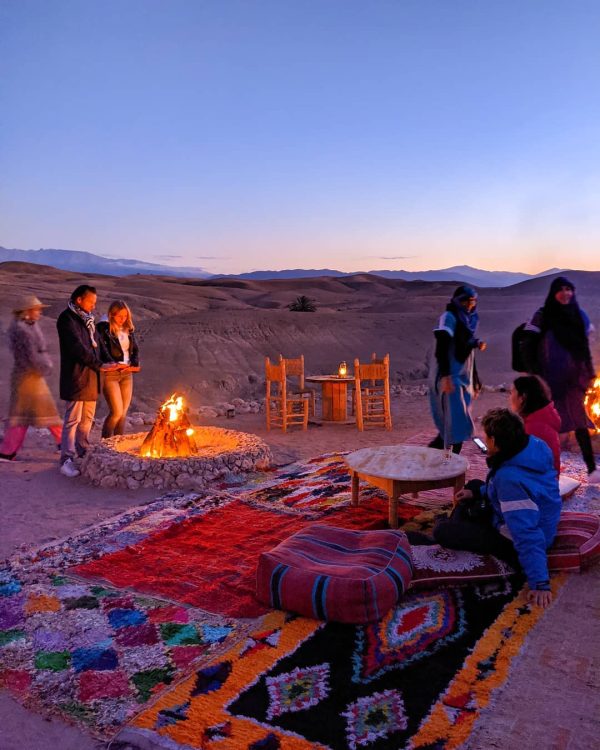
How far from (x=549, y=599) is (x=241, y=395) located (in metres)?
10.1

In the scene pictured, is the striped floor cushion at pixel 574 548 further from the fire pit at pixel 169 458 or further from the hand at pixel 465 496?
the fire pit at pixel 169 458

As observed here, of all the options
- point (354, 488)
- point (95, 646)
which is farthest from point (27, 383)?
point (95, 646)

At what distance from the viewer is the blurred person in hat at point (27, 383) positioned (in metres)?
6.69

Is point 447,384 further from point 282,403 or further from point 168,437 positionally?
point 282,403

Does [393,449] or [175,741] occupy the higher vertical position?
[393,449]

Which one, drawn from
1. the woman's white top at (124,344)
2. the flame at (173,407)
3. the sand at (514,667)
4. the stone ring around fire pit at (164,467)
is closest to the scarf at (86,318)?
the woman's white top at (124,344)

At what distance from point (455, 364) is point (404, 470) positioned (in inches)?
62.7

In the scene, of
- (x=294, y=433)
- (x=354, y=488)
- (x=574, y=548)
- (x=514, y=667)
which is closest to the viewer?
(x=514, y=667)

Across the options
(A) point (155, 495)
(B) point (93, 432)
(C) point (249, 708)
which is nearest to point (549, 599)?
(C) point (249, 708)

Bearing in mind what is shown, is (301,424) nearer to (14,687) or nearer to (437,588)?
→ (437,588)

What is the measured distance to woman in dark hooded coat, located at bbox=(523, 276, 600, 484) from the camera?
5586mm

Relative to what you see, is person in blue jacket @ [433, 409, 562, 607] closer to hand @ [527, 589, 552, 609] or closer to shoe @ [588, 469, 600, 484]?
→ hand @ [527, 589, 552, 609]

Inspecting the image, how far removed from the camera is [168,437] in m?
6.29

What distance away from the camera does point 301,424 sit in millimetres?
9406
